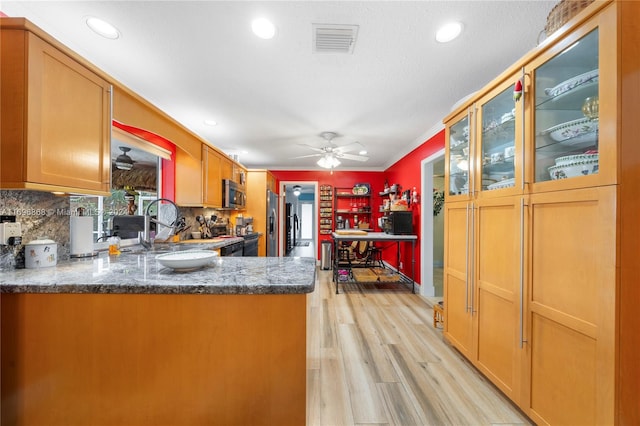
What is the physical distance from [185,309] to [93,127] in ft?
4.56

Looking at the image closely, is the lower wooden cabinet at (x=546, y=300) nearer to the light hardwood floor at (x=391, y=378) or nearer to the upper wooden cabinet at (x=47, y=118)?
the light hardwood floor at (x=391, y=378)

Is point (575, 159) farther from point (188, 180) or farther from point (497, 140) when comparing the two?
point (188, 180)

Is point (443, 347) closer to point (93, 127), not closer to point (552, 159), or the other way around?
point (552, 159)

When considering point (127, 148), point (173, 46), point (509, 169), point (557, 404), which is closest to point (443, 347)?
point (557, 404)

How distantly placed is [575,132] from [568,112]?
159 millimetres

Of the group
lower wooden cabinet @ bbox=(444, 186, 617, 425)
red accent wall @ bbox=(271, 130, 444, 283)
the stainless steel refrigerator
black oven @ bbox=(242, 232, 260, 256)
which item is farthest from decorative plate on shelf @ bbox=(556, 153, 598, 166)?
the stainless steel refrigerator

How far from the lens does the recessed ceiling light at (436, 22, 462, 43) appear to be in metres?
1.66

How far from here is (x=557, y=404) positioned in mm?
1268

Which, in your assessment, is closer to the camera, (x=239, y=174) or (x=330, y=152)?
(x=330, y=152)

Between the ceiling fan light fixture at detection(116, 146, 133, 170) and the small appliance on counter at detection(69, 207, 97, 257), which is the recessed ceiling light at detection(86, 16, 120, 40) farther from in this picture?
the small appliance on counter at detection(69, 207, 97, 257)

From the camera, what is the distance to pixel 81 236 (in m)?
1.70

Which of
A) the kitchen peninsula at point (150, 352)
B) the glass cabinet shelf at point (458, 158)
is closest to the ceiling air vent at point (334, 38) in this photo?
the glass cabinet shelf at point (458, 158)

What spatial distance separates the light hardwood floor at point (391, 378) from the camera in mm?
1498

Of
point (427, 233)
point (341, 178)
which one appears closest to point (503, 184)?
point (427, 233)
